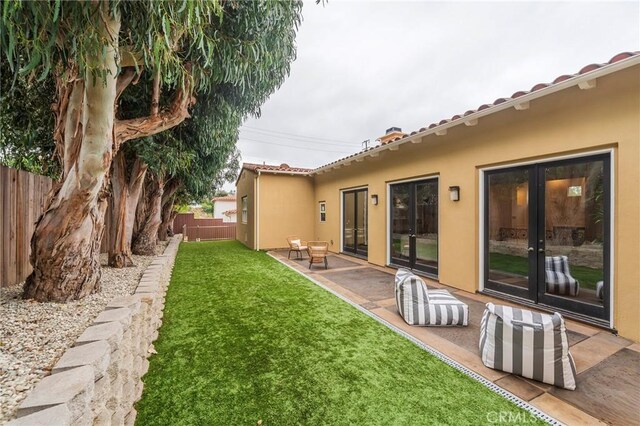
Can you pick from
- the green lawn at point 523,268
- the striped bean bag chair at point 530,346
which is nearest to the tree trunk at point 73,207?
the striped bean bag chair at point 530,346

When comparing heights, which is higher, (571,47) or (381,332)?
(571,47)

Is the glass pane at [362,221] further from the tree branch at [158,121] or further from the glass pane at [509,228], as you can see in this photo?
the tree branch at [158,121]

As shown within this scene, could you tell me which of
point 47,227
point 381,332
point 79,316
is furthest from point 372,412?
point 47,227

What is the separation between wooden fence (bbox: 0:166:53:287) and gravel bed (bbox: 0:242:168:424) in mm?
292

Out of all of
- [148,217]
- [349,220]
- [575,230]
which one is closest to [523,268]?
[575,230]

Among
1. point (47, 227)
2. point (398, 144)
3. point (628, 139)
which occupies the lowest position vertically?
point (47, 227)

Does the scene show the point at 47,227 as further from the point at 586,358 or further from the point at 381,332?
the point at 586,358

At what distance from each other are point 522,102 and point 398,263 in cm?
474

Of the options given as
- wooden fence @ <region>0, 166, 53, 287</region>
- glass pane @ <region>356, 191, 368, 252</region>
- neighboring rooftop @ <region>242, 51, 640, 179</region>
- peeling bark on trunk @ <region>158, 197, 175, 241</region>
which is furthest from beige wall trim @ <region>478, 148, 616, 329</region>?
peeling bark on trunk @ <region>158, 197, 175, 241</region>

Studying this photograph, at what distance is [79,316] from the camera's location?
2.80 m

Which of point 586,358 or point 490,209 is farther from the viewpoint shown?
point 490,209

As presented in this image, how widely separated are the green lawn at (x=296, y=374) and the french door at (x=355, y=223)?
4828mm

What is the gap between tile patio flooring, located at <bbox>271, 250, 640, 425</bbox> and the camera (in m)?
2.23

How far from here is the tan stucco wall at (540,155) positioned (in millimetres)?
3395
